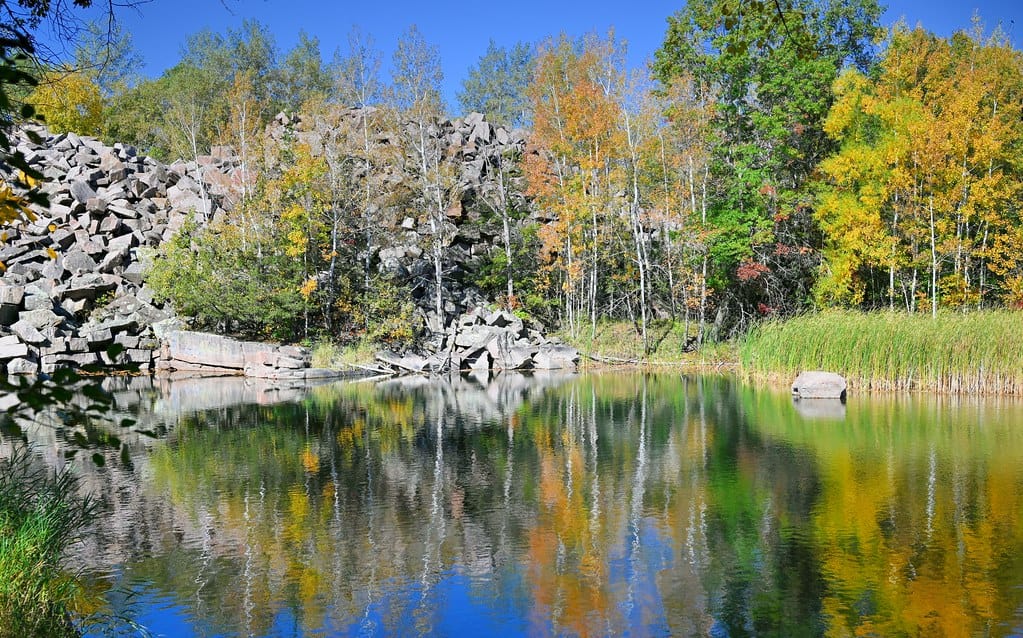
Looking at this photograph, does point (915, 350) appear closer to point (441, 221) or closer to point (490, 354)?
point (490, 354)

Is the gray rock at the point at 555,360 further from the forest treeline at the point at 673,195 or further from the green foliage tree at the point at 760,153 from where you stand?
the green foliage tree at the point at 760,153

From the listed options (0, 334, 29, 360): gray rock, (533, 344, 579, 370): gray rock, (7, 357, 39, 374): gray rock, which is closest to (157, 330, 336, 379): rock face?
(7, 357, 39, 374): gray rock

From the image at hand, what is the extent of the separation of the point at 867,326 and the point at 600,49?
16841 millimetres

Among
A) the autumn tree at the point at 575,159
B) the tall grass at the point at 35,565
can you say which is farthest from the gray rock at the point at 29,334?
the tall grass at the point at 35,565

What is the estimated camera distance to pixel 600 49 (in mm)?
33812

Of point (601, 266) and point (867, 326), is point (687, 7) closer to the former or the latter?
point (601, 266)

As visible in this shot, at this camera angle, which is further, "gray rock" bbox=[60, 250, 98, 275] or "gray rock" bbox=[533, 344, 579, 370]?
"gray rock" bbox=[60, 250, 98, 275]

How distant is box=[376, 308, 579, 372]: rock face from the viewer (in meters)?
32.1

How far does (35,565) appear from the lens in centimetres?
700

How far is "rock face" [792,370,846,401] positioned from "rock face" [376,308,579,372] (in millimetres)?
11379

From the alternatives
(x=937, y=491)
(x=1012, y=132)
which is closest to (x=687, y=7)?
(x=1012, y=132)

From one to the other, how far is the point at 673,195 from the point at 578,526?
2550 centimetres

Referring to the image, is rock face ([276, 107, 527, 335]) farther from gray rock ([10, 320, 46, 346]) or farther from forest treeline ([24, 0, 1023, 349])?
gray rock ([10, 320, 46, 346])

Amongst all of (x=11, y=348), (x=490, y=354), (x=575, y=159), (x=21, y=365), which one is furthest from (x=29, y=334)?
(x=575, y=159)
